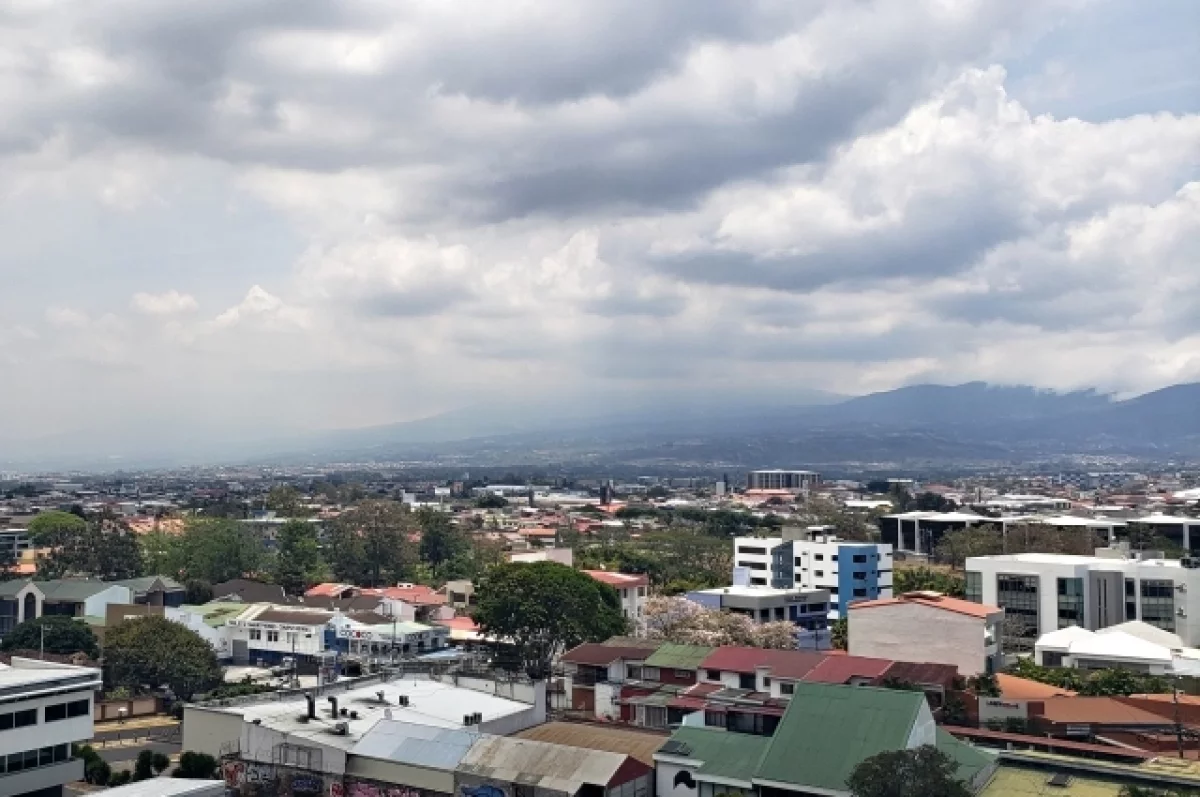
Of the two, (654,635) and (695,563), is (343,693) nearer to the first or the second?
(654,635)

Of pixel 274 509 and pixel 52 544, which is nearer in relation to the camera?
pixel 52 544

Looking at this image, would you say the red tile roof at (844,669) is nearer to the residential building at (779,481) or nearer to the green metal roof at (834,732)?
the green metal roof at (834,732)

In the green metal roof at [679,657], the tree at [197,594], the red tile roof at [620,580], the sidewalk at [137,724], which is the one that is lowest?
the sidewalk at [137,724]

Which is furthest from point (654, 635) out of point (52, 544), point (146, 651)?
point (52, 544)

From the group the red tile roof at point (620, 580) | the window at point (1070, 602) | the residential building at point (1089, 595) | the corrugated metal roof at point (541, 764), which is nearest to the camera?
the corrugated metal roof at point (541, 764)

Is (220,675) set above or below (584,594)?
→ below

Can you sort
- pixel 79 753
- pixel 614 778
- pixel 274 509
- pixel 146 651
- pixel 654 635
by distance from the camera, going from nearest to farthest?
1. pixel 614 778
2. pixel 79 753
3. pixel 146 651
4. pixel 654 635
5. pixel 274 509

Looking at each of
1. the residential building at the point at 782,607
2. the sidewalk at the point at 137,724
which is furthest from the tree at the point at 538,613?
the sidewalk at the point at 137,724

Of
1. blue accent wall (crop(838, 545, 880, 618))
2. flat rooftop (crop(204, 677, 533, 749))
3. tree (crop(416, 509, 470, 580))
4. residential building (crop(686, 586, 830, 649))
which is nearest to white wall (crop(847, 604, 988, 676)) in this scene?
residential building (crop(686, 586, 830, 649))
